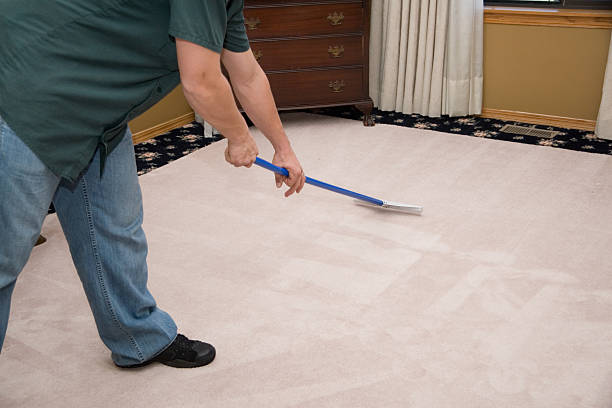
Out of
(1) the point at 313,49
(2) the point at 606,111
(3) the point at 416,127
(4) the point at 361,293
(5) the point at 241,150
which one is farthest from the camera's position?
(3) the point at 416,127

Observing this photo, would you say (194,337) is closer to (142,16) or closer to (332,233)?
(332,233)

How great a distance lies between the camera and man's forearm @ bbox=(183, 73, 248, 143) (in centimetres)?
122

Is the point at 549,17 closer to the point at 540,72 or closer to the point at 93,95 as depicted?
the point at 540,72

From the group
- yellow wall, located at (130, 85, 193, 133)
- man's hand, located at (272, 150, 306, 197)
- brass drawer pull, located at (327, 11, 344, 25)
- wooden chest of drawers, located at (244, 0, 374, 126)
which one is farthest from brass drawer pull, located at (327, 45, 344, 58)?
man's hand, located at (272, 150, 306, 197)

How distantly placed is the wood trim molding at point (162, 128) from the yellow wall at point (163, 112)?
0.08 feet

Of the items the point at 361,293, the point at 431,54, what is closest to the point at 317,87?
the point at 431,54

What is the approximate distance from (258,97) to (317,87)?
220 centimetres

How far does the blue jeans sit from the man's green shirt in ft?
0.21

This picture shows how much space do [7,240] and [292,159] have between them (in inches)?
29.1

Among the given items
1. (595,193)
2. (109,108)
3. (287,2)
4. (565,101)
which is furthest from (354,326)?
(565,101)

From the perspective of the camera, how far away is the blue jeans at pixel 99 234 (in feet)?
4.13

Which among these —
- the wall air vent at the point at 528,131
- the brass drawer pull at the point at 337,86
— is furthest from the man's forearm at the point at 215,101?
the wall air vent at the point at 528,131

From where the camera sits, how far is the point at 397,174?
10.1 feet

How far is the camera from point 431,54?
389 centimetres
